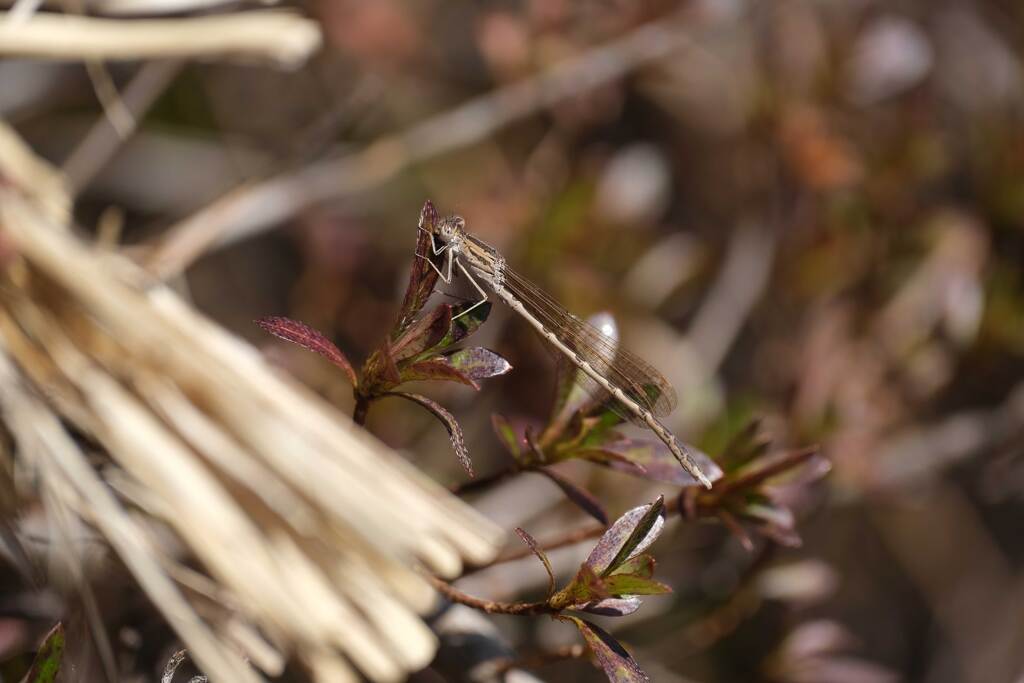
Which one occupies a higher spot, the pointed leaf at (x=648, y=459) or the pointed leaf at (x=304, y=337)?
the pointed leaf at (x=304, y=337)

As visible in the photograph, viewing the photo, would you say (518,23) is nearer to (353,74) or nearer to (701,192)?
(353,74)

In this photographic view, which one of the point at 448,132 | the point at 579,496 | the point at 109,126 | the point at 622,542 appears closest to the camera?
the point at 622,542

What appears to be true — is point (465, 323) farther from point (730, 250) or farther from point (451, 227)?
point (730, 250)

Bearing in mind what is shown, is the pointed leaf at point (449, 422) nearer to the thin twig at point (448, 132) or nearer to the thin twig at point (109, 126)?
the thin twig at point (448, 132)

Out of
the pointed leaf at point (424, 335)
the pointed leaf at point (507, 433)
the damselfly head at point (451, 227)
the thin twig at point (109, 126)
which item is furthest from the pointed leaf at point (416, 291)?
the thin twig at point (109, 126)

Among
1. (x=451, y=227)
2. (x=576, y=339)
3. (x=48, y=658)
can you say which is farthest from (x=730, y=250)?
(x=48, y=658)

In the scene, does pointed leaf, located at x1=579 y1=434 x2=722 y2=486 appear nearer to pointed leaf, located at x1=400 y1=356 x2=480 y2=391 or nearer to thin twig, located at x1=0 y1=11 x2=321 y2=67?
pointed leaf, located at x1=400 y1=356 x2=480 y2=391

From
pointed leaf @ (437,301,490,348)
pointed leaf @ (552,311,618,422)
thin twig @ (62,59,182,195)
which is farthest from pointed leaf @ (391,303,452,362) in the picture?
thin twig @ (62,59,182,195)
